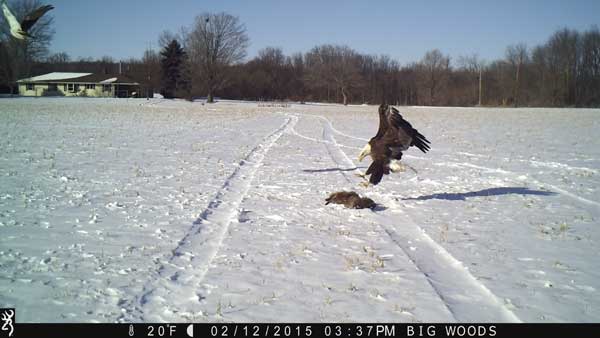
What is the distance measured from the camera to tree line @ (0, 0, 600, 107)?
293ft

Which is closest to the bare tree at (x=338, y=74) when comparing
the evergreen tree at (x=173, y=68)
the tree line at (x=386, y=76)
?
the tree line at (x=386, y=76)

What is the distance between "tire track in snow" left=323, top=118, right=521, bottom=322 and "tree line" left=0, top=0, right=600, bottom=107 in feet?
264

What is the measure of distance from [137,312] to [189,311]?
0.54 m

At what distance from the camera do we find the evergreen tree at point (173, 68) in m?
96.8

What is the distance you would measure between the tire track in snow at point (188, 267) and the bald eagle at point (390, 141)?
3160mm

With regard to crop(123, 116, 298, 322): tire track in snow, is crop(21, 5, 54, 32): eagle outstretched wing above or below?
above

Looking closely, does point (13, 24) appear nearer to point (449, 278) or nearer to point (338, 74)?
point (449, 278)

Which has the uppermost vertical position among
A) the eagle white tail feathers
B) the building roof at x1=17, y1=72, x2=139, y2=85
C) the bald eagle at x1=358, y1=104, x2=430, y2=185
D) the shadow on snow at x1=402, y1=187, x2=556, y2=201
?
the building roof at x1=17, y1=72, x2=139, y2=85

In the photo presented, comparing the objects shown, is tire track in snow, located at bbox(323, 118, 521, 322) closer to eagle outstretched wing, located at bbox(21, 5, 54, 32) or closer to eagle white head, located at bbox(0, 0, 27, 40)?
eagle outstretched wing, located at bbox(21, 5, 54, 32)

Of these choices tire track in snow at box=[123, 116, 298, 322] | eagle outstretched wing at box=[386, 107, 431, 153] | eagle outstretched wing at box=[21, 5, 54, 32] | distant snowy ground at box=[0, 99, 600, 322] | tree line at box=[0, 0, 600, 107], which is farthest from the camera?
tree line at box=[0, 0, 600, 107]

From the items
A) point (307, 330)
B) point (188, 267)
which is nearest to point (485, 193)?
point (188, 267)

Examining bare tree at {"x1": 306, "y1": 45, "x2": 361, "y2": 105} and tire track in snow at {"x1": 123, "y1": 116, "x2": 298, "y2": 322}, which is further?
bare tree at {"x1": 306, "y1": 45, "x2": 361, "y2": 105}

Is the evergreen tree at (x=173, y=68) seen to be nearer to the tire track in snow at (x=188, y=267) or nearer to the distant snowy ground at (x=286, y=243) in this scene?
the distant snowy ground at (x=286, y=243)

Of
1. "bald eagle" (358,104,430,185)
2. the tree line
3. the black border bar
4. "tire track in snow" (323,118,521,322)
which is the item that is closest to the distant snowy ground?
"tire track in snow" (323,118,521,322)
